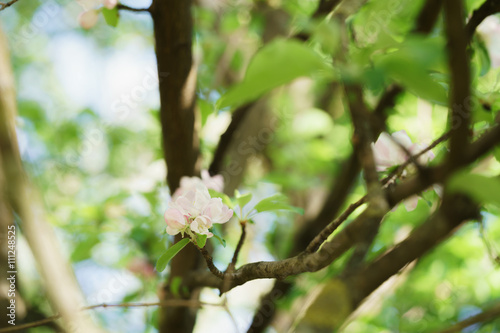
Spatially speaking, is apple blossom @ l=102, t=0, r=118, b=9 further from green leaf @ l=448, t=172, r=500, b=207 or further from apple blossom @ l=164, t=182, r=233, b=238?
green leaf @ l=448, t=172, r=500, b=207

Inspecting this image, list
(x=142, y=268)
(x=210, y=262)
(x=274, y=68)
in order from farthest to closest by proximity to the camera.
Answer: (x=142, y=268), (x=210, y=262), (x=274, y=68)

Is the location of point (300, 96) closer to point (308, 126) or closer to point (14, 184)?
point (308, 126)

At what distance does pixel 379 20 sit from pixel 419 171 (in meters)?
0.40

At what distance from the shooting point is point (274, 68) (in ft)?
1.03

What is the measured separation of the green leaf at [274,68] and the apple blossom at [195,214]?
1.09 ft

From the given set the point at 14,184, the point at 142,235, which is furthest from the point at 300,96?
the point at 14,184

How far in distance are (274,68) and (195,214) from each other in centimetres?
37

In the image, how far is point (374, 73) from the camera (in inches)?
13.7

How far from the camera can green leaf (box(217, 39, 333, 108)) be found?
1.02 ft

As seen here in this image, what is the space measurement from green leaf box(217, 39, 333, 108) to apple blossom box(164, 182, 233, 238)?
0.33 meters

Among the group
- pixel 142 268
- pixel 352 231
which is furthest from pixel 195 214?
pixel 142 268

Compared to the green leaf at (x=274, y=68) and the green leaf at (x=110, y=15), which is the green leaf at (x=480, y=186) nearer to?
the green leaf at (x=274, y=68)

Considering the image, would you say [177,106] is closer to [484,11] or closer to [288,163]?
[484,11]

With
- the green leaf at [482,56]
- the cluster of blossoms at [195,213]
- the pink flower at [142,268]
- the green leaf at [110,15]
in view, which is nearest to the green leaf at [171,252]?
the cluster of blossoms at [195,213]
